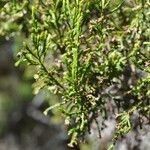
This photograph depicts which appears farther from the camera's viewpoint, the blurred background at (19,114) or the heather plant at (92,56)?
the blurred background at (19,114)

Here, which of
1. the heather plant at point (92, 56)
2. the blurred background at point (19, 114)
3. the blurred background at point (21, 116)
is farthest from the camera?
the blurred background at point (19, 114)

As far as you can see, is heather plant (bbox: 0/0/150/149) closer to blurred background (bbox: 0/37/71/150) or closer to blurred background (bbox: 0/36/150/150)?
blurred background (bbox: 0/36/150/150)

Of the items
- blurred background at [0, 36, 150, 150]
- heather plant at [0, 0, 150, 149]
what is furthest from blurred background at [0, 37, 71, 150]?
heather plant at [0, 0, 150, 149]

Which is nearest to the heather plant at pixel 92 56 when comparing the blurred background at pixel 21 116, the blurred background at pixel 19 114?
the blurred background at pixel 21 116

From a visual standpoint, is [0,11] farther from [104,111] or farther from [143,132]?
[143,132]

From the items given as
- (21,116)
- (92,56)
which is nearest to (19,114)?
(21,116)

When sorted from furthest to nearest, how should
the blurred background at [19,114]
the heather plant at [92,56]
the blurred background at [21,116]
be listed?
the blurred background at [19,114] < the blurred background at [21,116] < the heather plant at [92,56]

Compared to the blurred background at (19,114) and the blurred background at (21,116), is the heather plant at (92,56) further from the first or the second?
the blurred background at (19,114)

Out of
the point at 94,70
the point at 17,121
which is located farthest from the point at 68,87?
the point at 17,121
